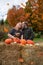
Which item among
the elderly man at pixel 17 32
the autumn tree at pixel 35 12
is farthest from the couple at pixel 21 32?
the autumn tree at pixel 35 12

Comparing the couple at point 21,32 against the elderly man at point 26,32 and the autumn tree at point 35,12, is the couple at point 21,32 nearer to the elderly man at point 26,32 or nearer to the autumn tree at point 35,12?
the elderly man at point 26,32

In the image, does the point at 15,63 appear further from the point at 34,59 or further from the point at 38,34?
the point at 38,34

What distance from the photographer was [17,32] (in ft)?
29.1

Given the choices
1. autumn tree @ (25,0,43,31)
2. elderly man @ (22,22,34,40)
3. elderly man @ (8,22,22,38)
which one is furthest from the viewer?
autumn tree @ (25,0,43,31)

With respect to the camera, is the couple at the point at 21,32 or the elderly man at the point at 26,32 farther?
the elderly man at the point at 26,32

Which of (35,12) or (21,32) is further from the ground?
(35,12)

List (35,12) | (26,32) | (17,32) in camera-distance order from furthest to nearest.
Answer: (35,12), (26,32), (17,32)

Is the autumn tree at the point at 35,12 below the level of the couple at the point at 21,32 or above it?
above

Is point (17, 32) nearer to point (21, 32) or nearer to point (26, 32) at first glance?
point (21, 32)

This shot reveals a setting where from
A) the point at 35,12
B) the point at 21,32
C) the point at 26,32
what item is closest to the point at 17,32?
the point at 21,32

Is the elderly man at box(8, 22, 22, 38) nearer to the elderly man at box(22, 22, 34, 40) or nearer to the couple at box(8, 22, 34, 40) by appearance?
the couple at box(8, 22, 34, 40)

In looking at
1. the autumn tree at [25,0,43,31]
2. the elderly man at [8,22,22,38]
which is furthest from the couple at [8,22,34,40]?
the autumn tree at [25,0,43,31]

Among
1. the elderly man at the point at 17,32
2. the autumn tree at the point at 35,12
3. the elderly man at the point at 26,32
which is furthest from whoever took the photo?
the autumn tree at the point at 35,12

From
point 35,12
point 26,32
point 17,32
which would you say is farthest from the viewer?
point 35,12
